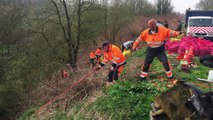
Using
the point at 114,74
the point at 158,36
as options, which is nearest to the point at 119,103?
the point at 114,74

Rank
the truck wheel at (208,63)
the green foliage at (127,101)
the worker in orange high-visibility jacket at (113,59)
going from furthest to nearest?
the truck wheel at (208,63)
the worker in orange high-visibility jacket at (113,59)
the green foliage at (127,101)

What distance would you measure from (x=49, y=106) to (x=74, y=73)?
2.29 metres

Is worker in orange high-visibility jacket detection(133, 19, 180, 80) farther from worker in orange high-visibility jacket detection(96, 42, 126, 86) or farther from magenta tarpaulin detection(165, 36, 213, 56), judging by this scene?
magenta tarpaulin detection(165, 36, 213, 56)

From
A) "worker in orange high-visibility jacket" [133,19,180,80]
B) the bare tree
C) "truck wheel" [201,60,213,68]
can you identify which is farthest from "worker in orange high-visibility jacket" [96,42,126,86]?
the bare tree

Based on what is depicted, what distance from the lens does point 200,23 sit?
20078mm

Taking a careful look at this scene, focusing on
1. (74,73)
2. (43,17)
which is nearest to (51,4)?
(43,17)

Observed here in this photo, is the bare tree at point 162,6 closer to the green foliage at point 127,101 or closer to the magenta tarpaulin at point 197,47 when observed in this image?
the magenta tarpaulin at point 197,47

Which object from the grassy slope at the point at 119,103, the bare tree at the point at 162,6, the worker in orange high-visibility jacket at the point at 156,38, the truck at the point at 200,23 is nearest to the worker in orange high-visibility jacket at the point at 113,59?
the worker in orange high-visibility jacket at the point at 156,38

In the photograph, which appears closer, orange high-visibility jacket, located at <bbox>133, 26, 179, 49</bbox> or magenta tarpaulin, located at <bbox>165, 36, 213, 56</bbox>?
orange high-visibility jacket, located at <bbox>133, 26, 179, 49</bbox>

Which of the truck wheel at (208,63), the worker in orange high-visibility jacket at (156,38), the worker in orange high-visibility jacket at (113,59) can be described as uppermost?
the worker in orange high-visibility jacket at (156,38)

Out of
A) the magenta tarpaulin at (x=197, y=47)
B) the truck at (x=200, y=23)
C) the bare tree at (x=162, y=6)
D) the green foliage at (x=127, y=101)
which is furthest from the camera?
the bare tree at (x=162, y=6)

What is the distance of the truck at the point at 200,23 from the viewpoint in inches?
745

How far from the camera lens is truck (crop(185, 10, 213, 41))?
18927 mm

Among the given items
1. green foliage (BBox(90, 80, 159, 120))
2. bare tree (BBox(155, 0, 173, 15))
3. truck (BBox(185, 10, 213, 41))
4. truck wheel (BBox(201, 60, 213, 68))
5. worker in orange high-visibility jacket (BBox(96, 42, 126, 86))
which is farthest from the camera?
bare tree (BBox(155, 0, 173, 15))
